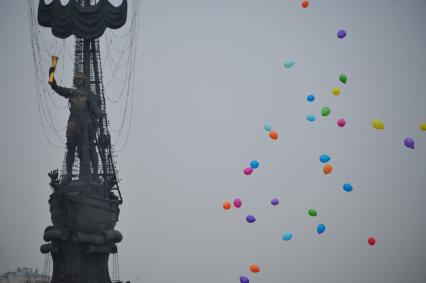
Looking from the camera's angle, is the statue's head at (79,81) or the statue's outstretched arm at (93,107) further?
the statue's outstretched arm at (93,107)

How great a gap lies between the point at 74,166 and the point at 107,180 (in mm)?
2408

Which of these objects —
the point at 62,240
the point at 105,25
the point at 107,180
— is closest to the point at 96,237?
the point at 62,240

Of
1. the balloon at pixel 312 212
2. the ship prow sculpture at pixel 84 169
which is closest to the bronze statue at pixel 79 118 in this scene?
the ship prow sculpture at pixel 84 169

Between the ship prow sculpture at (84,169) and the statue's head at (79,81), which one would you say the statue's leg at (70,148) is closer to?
the ship prow sculpture at (84,169)

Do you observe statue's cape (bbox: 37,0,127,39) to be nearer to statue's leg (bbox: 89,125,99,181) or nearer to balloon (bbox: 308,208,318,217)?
statue's leg (bbox: 89,125,99,181)

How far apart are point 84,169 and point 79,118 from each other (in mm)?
3235

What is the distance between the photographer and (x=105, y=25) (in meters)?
40.3

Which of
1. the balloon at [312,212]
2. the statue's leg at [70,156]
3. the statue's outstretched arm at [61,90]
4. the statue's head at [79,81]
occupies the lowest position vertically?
the balloon at [312,212]

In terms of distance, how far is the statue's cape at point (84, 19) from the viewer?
1580 inches

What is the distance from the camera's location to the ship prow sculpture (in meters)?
36.7

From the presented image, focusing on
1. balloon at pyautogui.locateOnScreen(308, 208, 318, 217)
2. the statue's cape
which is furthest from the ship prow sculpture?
balloon at pyautogui.locateOnScreen(308, 208, 318, 217)

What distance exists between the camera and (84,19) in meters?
40.1

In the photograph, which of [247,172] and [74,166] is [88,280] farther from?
[247,172]

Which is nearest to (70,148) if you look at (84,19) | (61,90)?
(61,90)
